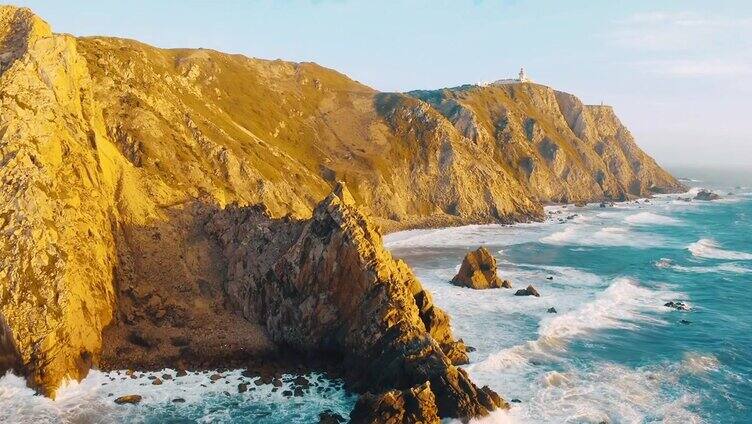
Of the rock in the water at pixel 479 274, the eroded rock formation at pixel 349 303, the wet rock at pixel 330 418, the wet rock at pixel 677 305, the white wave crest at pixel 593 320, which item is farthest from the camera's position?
the rock in the water at pixel 479 274

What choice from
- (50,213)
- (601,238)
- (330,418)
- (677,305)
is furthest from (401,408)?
(601,238)

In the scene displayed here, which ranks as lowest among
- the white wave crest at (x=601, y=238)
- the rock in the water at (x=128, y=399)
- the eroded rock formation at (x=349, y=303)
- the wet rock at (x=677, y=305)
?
the wet rock at (x=677, y=305)

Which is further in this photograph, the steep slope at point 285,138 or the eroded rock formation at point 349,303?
the steep slope at point 285,138

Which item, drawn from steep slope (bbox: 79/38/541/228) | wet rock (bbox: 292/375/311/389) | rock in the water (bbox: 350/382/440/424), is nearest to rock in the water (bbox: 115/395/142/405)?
wet rock (bbox: 292/375/311/389)

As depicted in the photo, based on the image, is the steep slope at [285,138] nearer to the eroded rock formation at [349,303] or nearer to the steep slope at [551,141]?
the eroded rock formation at [349,303]

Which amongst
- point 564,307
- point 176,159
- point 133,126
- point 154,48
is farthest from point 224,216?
point 154,48

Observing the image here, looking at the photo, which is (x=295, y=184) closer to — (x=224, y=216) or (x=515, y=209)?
(x=224, y=216)

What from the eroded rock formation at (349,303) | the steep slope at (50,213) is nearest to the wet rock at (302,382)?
the eroded rock formation at (349,303)
